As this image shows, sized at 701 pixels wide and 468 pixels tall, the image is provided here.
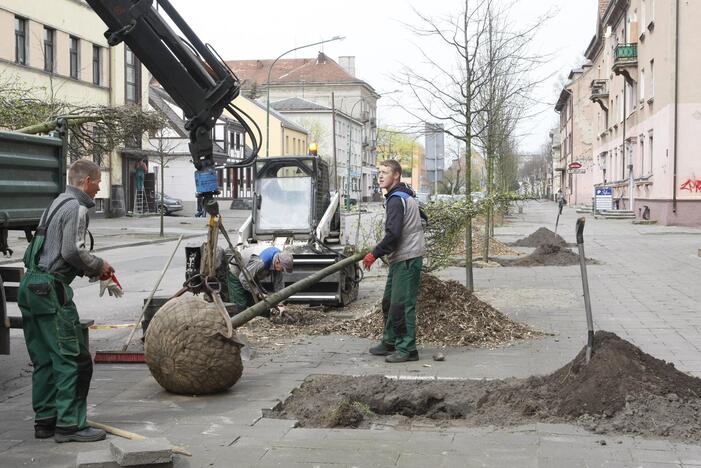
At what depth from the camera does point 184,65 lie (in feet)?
24.4

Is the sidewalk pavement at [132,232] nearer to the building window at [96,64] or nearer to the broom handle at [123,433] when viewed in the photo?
the building window at [96,64]

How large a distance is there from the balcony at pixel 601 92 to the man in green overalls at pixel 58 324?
166ft

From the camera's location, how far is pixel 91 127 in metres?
16.3

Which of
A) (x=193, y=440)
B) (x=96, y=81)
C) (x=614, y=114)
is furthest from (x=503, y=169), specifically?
(x=193, y=440)

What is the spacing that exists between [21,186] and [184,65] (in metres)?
1.79

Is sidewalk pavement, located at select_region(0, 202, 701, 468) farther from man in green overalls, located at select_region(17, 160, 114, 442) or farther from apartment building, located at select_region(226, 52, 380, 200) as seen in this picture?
apartment building, located at select_region(226, 52, 380, 200)

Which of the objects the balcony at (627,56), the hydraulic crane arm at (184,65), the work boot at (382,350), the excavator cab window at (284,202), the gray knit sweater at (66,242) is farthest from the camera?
the balcony at (627,56)

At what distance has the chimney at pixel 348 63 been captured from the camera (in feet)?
363

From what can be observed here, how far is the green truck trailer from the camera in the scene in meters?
7.08

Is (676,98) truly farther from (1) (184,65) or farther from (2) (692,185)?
(1) (184,65)

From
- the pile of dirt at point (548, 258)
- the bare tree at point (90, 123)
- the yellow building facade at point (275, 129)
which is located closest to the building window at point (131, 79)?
the yellow building facade at point (275, 129)

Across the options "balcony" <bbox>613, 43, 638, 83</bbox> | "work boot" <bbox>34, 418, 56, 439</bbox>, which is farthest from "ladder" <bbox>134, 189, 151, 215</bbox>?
"work boot" <bbox>34, 418, 56, 439</bbox>

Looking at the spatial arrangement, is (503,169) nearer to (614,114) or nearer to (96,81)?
(614,114)

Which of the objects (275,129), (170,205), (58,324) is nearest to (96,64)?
(170,205)
